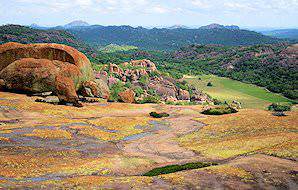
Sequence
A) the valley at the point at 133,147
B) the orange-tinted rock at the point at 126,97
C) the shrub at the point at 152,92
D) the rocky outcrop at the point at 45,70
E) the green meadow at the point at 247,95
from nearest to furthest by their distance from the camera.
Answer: the valley at the point at 133,147
the rocky outcrop at the point at 45,70
the orange-tinted rock at the point at 126,97
the shrub at the point at 152,92
the green meadow at the point at 247,95

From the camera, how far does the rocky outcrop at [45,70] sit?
75312mm

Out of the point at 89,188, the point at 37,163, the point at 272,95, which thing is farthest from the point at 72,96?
the point at 272,95

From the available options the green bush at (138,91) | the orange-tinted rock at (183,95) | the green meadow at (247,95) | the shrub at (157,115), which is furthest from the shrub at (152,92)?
the shrub at (157,115)

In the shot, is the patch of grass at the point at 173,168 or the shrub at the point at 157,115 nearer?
the patch of grass at the point at 173,168

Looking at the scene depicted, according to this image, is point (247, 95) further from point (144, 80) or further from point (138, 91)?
point (138, 91)

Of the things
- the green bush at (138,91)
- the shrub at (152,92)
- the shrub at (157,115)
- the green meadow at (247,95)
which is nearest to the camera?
the shrub at (157,115)

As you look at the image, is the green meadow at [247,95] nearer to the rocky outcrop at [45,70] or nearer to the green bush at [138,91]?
the green bush at [138,91]

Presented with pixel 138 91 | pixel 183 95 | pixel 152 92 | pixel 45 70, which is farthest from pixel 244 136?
pixel 183 95

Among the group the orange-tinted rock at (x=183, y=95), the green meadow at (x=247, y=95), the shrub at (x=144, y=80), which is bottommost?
the green meadow at (x=247, y=95)

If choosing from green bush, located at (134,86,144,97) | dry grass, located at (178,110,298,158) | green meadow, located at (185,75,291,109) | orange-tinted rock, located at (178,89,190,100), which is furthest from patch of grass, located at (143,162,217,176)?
green meadow, located at (185,75,291,109)

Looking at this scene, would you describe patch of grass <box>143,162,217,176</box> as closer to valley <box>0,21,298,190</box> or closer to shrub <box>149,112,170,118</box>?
valley <box>0,21,298,190</box>

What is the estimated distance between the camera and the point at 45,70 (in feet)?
253

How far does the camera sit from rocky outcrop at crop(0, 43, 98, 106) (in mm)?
75312

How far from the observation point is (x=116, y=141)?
165 ft
